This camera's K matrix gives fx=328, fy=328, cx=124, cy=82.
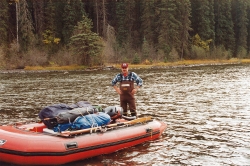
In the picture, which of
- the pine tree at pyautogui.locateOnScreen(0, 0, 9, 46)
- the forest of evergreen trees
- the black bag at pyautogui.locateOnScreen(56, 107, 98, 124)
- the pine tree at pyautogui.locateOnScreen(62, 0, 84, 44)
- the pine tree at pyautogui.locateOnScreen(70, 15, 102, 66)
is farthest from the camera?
the pine tree at pyautogui.locateOnScreen(62, 0, 84, 44)

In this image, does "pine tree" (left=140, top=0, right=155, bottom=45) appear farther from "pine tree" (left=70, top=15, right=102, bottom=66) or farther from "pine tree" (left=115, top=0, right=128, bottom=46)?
"pine tree" (left=70, top=15, right=102, bottom=66)

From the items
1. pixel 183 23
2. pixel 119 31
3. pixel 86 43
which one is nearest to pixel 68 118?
pixel 86 43

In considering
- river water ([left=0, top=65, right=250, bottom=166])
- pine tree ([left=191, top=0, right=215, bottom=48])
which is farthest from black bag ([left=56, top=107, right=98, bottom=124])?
pine tree ([left=191, top=0, right=215, bottom=48])

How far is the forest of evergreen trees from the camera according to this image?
46.1m

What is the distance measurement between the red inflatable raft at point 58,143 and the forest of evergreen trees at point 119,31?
34026 millimetres

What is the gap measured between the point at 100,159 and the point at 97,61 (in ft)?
119

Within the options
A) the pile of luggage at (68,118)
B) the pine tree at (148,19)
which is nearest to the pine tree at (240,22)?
the pine tree at (148,19)

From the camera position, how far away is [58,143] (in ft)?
24.4

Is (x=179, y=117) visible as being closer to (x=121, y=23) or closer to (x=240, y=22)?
(x=121, y=23)

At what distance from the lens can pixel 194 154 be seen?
861cm

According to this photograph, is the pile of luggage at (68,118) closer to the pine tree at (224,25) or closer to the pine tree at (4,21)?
the pine tree at (4,21)

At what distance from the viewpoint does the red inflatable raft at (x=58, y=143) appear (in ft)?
23.6

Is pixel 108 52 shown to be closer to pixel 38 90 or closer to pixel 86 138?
pixel 38 90

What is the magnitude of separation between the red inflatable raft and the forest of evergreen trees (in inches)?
1340
